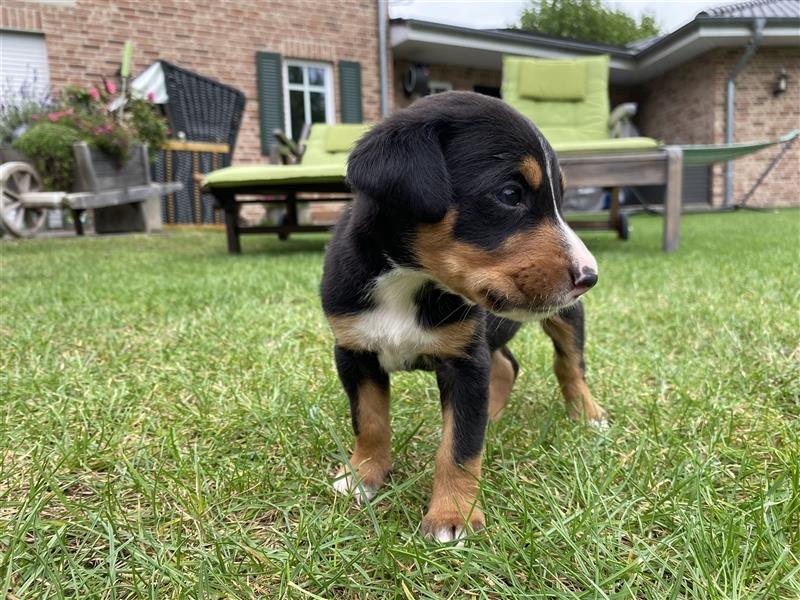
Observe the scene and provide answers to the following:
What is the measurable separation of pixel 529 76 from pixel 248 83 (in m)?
5.88

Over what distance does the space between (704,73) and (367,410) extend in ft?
52.2

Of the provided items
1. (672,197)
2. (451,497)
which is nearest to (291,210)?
(672,197)

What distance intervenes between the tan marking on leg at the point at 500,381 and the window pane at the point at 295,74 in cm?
1165

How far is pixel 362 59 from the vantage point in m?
12.9

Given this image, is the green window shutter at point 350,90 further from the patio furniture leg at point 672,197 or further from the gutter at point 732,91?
the gutter at point 732,91

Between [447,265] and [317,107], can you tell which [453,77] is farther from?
[447,265]

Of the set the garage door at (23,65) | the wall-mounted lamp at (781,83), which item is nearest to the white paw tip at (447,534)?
the garage door at (23,65)

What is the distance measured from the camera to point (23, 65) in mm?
10062

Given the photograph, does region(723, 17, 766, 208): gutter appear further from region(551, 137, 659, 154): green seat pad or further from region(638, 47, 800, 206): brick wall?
region(551, 137, 659, 154): green seat pad

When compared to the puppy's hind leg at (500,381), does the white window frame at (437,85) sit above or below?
above

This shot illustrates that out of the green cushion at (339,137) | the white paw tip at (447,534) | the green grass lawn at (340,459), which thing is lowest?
the white paw tip at (447,534)

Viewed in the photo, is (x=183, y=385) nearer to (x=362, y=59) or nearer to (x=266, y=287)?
(x=266, y=287)

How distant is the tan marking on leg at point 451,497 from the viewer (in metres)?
1.34

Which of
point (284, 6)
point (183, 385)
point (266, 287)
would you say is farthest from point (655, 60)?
point (183, 385)
